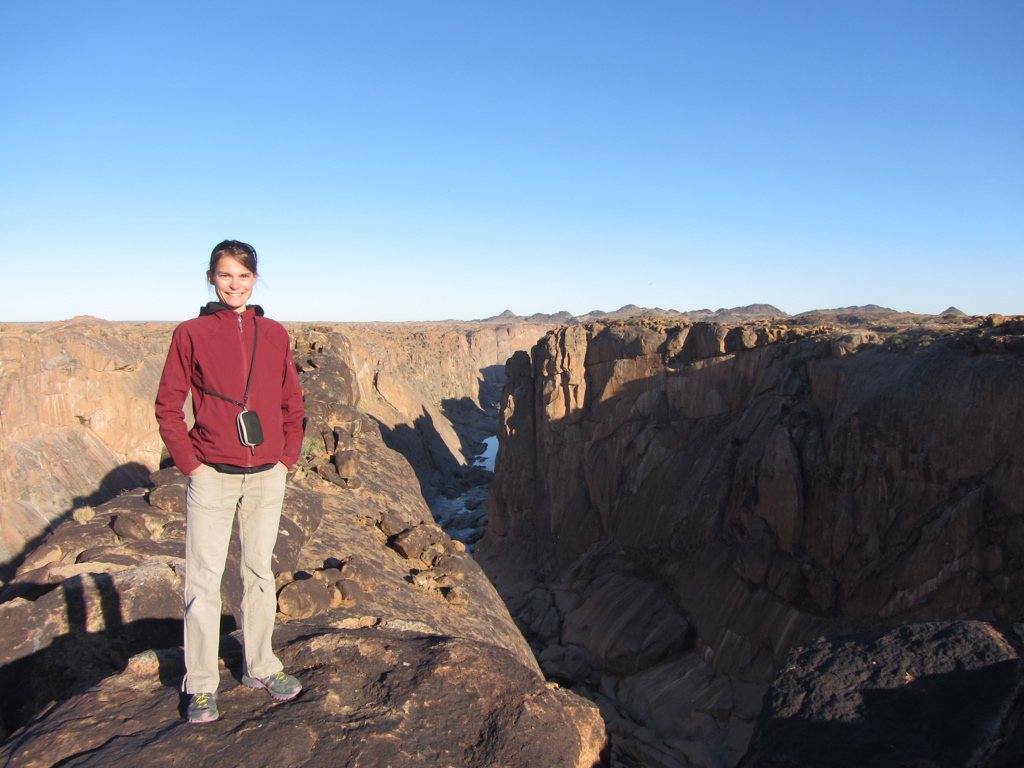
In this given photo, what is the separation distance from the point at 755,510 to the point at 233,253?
15092 millimetres

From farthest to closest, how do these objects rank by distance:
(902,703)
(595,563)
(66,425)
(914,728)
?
(595,563) → (66,425) → (902,703) → (914,728)

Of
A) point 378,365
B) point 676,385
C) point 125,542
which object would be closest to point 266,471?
point 125,542

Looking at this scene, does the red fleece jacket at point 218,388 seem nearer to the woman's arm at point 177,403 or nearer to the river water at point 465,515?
the woman's arm at point 177,403

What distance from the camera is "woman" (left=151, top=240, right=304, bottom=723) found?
3896mm

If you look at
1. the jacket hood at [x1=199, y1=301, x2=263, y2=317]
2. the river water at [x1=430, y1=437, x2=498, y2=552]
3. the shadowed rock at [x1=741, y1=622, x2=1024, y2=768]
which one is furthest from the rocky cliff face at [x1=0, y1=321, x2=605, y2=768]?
the river water at [x1=430, y1=437, x2=498, y2=552]

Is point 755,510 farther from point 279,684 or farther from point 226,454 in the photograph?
point 226,454

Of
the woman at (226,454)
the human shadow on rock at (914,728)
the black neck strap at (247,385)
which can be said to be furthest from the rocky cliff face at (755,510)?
the black neck strap at (247,385)

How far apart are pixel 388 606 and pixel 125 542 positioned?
300 centimetres

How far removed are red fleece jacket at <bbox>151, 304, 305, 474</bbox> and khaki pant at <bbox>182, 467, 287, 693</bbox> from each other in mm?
169

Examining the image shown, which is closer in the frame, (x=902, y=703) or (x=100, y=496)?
(x=902, y=703)

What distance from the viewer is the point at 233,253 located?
13.6 feet

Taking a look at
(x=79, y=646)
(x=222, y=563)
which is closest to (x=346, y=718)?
(x=222, y=563)

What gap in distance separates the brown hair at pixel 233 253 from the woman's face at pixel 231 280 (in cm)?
2

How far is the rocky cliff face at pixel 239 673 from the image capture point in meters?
3.60
